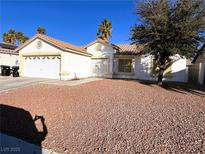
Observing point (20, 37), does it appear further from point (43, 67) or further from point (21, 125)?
point (21, 125)

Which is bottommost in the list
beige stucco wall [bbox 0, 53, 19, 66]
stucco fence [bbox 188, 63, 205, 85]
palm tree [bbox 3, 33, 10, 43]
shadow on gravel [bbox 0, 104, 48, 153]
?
shadow on gravel [bbox 0, 104, 48, 153]

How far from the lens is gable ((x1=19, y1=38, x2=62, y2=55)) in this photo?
55.8ft

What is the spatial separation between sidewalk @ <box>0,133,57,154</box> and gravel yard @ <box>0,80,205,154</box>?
273 mm

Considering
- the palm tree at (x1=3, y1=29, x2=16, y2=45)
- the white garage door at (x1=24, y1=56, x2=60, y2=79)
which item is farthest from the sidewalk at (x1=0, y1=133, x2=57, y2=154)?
the palm tree at (x1=3, y1=29, x2=16, y2=45)

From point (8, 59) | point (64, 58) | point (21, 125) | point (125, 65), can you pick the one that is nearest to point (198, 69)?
point (125, 65)

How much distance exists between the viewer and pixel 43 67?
17.8 metres

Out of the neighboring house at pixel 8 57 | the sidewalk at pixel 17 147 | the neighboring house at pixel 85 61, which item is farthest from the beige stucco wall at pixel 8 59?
the sidewalk at pixel 17 147

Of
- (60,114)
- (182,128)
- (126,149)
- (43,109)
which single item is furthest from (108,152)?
(43,109)

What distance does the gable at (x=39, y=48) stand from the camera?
17.0 m

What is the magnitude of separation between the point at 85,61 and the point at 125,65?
4.69 m

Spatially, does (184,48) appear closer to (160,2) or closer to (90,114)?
Result: (160,2)

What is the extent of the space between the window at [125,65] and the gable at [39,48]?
728 cm

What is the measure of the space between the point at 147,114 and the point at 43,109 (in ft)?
13.4

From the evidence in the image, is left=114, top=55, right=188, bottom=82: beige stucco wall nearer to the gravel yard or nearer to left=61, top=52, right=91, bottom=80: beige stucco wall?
left=61, top=52, right=91, bottom=80: beige stucco wall
